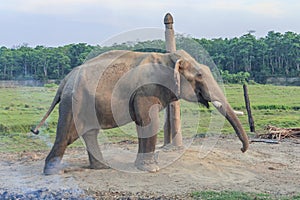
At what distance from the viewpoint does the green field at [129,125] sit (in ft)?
37.7

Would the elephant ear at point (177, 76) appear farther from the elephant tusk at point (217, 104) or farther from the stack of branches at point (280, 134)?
the stack of branches at point (280, 134)

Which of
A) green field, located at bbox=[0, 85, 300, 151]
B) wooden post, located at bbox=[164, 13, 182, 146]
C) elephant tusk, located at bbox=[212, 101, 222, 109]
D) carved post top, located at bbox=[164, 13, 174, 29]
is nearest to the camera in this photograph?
Answer: elephant tusk, located at bbox=[212, 101, 222, 109]

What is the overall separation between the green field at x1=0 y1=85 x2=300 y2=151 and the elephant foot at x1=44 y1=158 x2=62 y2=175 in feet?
5.65

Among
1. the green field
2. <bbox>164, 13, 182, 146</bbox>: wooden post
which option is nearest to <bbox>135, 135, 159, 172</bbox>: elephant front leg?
the green field

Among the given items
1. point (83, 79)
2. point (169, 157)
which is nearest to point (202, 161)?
point (169, 157)

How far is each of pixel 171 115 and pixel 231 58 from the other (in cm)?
3048

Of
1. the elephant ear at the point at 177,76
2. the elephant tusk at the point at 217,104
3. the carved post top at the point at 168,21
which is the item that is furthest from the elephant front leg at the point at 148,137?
the carved post top at the point at 168,21

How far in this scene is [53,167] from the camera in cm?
834

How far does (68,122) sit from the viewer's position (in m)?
8.34

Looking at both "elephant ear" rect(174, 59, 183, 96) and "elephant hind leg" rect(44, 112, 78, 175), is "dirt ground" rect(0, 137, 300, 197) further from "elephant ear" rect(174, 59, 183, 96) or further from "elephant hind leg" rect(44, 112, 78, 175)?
"elephant ear" rect(174, 59, 183, 96)

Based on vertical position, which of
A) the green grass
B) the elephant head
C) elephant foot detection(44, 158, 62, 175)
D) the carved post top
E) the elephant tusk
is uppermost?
the carved post top

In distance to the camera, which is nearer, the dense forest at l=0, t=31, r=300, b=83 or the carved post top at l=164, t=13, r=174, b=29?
the carved post top at l=164, t=13, r=174, b=29

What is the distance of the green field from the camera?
37.7 ft

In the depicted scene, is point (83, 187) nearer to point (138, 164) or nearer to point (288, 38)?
point (138, 164)
